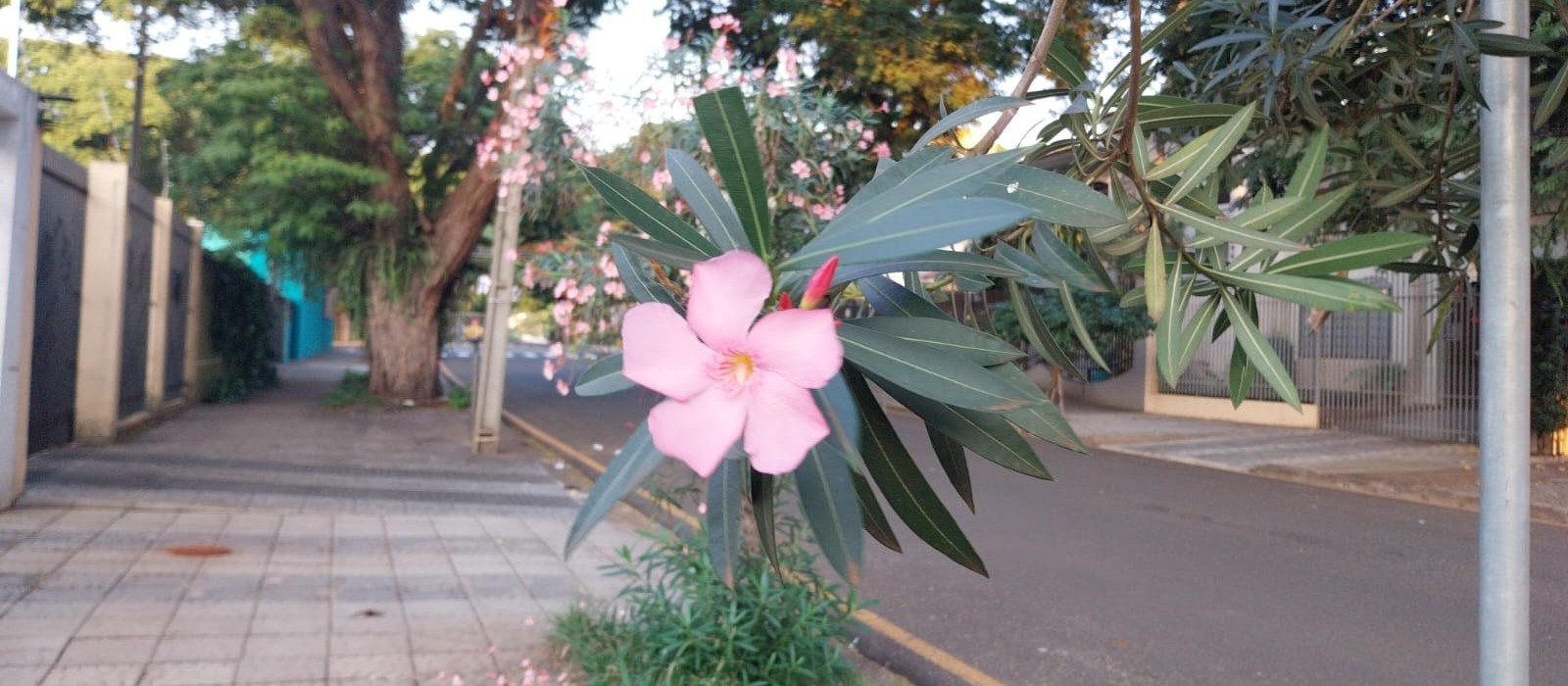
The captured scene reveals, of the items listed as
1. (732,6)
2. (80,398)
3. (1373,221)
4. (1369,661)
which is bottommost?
(1369,661)

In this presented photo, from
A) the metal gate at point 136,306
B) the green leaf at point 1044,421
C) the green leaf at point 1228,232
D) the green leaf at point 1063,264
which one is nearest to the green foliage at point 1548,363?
the green leaf at point 1228,232

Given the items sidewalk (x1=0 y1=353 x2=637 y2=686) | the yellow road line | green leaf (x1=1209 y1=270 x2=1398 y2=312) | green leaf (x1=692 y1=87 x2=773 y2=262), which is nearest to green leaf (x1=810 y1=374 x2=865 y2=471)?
green leaf (x1=692 y1=87 x2=773 y2=262)

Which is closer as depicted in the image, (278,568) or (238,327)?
(278,568)

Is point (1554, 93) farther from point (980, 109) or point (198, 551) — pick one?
point (198, 551)

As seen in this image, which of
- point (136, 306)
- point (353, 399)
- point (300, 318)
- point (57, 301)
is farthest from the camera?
point (300, 318)

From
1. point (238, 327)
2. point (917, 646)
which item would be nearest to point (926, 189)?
point (917, 646)

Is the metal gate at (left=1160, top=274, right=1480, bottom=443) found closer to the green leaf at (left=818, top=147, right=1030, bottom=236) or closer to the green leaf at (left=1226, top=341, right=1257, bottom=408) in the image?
the green leaf at (left=1226, top=341, right=1257, bottom=408)

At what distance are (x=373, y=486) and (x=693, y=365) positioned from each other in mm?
9175

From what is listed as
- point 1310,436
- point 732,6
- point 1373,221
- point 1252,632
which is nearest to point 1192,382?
point 1310,436

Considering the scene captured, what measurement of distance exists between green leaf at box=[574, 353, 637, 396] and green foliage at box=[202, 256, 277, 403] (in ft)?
56.6

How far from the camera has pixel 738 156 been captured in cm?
70

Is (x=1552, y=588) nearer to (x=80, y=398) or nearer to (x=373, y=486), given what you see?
(x=373, y=486)

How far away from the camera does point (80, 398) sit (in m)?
9.77

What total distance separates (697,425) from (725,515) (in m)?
0.10
